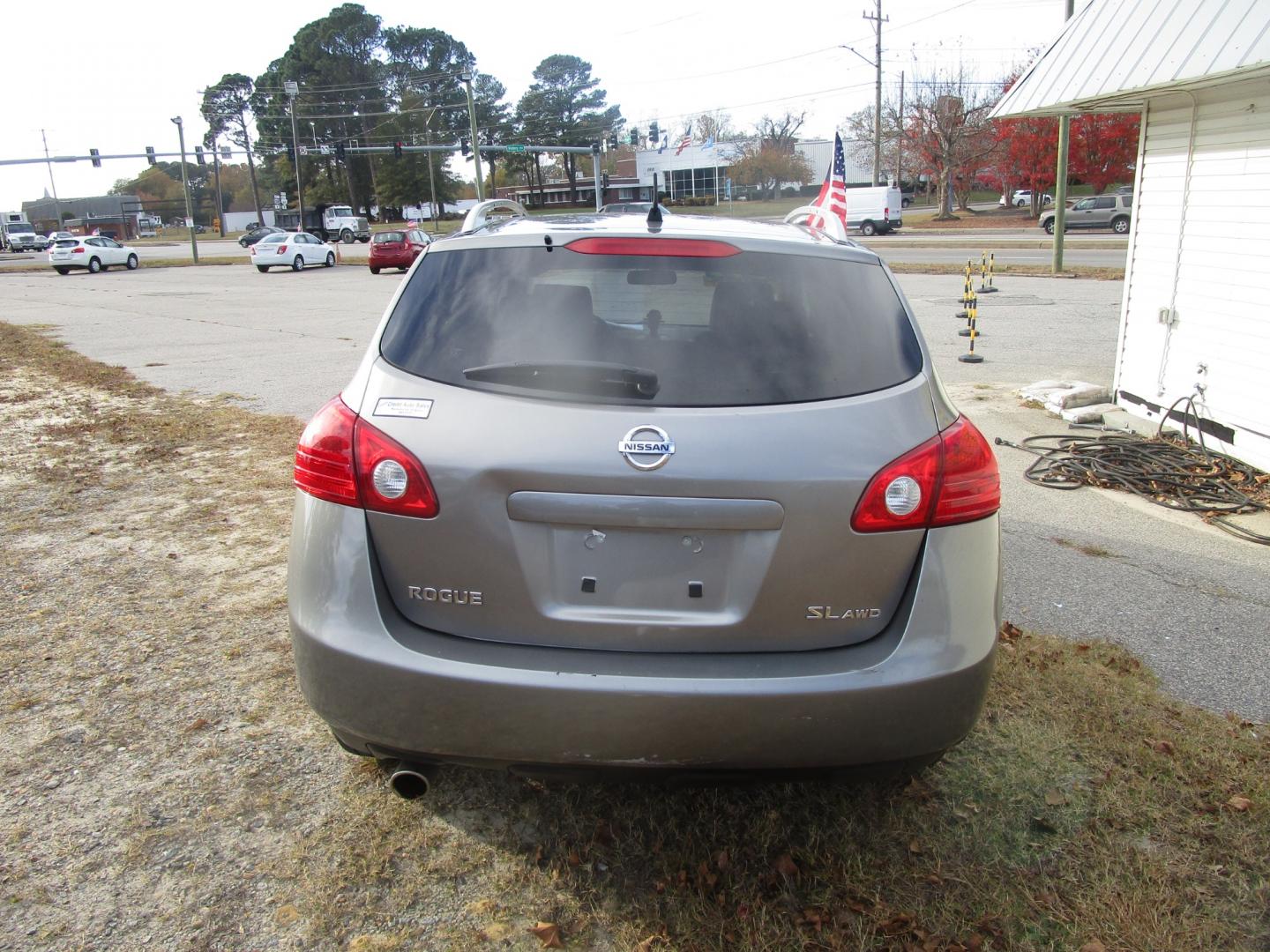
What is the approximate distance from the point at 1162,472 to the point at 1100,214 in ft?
136

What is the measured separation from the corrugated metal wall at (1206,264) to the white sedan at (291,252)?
113 ft

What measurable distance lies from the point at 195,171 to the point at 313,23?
50998mm

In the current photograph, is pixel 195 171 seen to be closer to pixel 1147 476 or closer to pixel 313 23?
pixel 313 23

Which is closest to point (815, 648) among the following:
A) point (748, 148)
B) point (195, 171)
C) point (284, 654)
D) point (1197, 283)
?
point (284, 654)

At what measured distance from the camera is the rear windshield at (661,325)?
2486 millimetres

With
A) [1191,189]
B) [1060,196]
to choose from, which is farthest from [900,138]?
[1191,189]

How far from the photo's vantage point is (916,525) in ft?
7.95

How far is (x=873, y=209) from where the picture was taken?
155 ft

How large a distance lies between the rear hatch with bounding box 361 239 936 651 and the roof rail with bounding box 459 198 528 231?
3.07ft

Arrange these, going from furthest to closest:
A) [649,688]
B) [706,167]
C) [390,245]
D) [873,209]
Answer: [706,167], [873,209], [390,245], [649,688]

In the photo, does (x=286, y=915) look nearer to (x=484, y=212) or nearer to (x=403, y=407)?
(x=403, y=407)

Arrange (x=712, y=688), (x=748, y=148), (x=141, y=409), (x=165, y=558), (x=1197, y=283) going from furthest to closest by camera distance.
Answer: (x=748, y=148) → (x=141, y=409) → (x=1197, y=283) → (x=165, y=558) → (x=712, y=688)

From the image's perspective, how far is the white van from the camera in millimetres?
47000

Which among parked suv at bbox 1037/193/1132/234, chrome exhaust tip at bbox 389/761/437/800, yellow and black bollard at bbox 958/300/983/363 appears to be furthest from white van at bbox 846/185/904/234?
chrome exhaust tip at bbox 389/761/437/800
